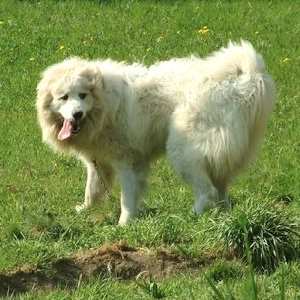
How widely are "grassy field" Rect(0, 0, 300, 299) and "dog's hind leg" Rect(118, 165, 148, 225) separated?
0.14 m

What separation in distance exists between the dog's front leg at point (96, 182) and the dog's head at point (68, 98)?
0.47 m

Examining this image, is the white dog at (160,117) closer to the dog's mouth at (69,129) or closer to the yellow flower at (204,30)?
the dog's mouth at (69,129)

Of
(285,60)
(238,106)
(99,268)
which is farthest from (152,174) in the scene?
(285,60)

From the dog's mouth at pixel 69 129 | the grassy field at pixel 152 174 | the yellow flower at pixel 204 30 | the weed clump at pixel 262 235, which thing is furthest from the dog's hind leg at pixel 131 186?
the yellow flower at pixel 204 30

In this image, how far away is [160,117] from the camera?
816 centimetres

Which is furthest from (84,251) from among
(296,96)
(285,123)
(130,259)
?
(296,96)

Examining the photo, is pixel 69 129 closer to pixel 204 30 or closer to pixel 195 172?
pixel 195 172

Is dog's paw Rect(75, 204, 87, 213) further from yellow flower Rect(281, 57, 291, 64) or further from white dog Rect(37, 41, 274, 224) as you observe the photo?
yellow flower Rect(281, 57, 291, 64)

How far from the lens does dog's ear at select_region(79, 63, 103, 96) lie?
320 inches

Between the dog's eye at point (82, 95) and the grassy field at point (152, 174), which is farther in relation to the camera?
the dog's eye at point (82, 95)

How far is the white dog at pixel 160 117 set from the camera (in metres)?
7.75

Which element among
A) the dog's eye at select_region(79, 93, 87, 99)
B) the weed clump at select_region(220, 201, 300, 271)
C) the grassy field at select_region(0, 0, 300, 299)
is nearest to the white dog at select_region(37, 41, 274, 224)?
the dog's eye at select_region(79, 93, 87, 99)

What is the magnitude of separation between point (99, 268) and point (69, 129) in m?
2.43

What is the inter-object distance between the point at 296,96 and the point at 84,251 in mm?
6282
